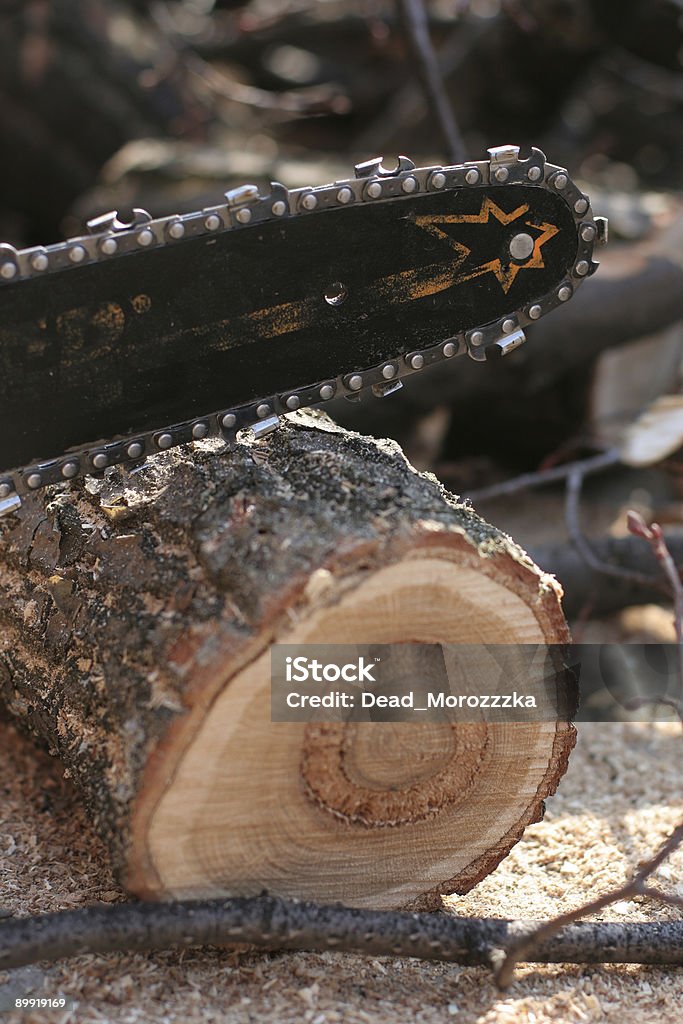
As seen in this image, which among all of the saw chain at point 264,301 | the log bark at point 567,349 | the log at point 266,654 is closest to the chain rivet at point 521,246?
the saw chain at point 264,301

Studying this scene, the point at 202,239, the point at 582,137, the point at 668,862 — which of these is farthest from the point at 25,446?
the point at 582,137

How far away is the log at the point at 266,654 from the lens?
139 cm

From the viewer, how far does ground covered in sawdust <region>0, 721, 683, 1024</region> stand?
1.46m

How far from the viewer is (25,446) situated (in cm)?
163

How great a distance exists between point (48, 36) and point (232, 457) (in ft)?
13.9

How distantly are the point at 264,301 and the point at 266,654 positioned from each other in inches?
24.1

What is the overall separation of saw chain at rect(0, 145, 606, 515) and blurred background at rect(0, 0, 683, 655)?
39.3 inches

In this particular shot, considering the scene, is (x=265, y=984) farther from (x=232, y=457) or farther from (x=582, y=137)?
(x=582, y=137)

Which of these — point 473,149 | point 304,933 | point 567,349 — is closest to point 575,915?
point 304,933

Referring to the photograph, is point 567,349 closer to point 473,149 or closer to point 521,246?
point 521,246

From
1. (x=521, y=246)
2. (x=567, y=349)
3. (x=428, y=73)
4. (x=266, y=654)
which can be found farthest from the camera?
(x=428, y=73)

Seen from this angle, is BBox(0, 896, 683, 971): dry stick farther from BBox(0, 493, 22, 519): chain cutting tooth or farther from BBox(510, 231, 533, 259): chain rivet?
BBox(510, 231, 533, 259): chain rivet

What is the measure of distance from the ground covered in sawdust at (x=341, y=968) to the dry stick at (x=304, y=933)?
59 millimetres

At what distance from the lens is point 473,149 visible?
521cm
